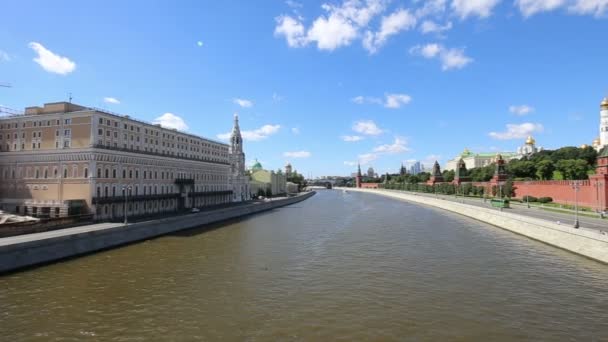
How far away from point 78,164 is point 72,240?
17.5 m

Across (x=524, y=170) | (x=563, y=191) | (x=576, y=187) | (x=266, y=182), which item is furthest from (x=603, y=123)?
(x=266, y=182)

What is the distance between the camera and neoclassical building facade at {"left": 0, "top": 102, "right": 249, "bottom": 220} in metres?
45.8

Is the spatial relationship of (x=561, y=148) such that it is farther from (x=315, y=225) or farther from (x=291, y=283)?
(x=291, y=283)

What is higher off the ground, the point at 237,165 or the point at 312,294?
the point at 237,165

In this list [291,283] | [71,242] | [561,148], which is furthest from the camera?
[561,148]

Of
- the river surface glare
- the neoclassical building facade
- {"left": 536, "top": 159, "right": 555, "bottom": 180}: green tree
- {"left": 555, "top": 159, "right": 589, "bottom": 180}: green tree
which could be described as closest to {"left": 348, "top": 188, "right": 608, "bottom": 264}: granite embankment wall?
the river surface glare

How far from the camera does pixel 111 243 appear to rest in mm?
36281

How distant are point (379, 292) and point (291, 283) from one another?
18.4 ft

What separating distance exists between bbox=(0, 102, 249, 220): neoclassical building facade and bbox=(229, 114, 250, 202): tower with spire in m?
33.0

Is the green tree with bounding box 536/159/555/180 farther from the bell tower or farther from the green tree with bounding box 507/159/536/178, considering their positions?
the bell tower

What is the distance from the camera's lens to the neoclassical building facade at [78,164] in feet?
150

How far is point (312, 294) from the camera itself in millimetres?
21594

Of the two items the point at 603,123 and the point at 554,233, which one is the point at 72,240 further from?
the point at 603,123

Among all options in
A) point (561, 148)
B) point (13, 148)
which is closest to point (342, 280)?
point (13, 148)
